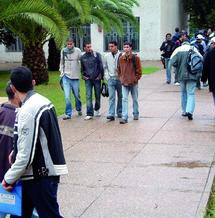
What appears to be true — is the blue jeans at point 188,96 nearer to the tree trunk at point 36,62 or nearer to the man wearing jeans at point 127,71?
the man wearing jeans at point 127,71

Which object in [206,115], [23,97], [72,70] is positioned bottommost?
[206,115]

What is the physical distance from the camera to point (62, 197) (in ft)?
20.5

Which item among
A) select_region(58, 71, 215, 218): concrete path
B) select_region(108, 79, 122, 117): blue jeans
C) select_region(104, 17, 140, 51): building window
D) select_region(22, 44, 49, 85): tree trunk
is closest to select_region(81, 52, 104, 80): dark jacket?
select_region(108, 79, 122, 117): blue jeans

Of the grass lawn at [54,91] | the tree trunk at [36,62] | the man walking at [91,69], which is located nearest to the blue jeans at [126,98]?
the man walking at [91,69]

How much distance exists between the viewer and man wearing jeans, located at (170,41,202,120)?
1139 cm

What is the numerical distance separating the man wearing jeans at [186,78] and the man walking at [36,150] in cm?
762

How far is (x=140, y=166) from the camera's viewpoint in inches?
300

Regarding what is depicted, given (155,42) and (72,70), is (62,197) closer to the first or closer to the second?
(72,70)

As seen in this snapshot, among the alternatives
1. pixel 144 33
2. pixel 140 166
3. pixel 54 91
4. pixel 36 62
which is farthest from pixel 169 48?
pixel 144 33

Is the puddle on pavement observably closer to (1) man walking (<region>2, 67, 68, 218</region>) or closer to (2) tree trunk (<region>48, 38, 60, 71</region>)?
(1) man walking (<region>2, 67, 68, 218</region>)

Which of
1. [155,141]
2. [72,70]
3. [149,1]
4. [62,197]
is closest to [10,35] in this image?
[149,1]

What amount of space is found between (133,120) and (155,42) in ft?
70.6

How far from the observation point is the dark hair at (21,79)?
398cm

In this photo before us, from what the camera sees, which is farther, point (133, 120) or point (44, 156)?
point (133, 120)
